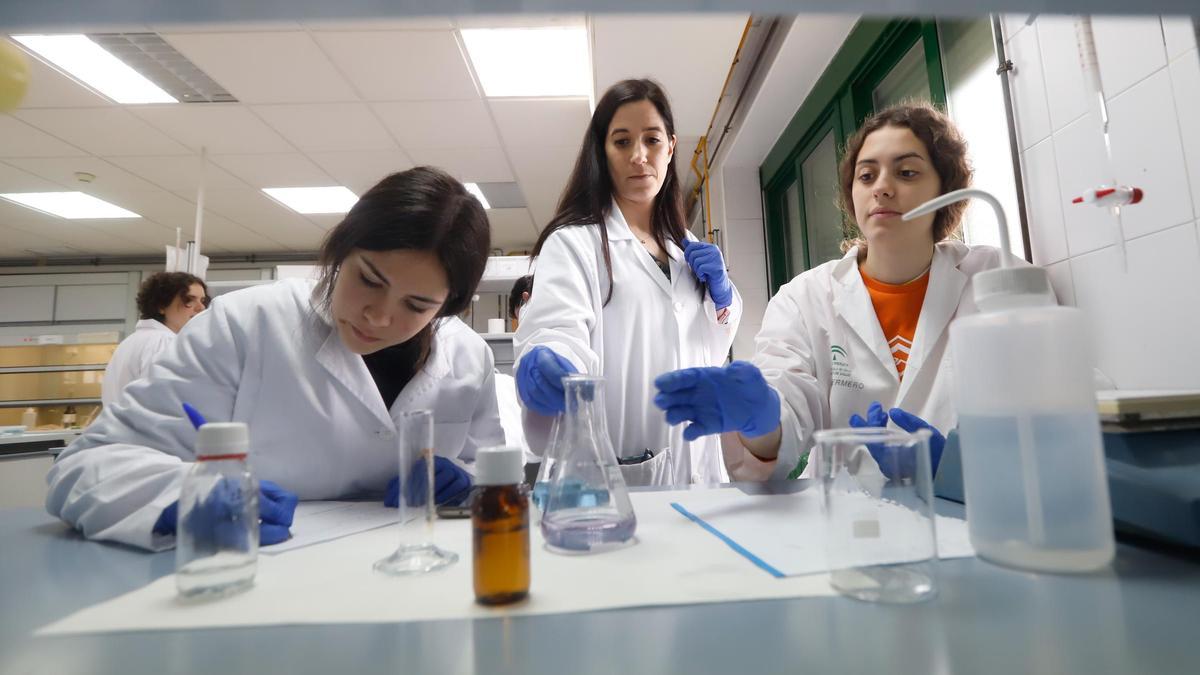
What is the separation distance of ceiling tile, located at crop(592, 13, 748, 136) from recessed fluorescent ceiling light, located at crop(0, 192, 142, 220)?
4.70m

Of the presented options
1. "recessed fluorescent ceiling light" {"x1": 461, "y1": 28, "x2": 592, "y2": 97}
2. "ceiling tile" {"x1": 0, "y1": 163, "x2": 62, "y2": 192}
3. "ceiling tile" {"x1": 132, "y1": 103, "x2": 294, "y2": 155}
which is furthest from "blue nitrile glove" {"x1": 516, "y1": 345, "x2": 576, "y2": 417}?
"ceiling tile" {"x1": 0, "y1": 163, "x2": 62, "y2": 192}

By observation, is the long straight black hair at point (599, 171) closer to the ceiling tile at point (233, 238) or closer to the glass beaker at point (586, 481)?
the glass beaker at point (586, 481)

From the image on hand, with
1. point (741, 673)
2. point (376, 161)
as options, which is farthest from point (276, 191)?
point (741, 673)

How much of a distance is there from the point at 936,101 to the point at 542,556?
210cm

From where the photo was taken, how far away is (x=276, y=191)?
490 centimetres

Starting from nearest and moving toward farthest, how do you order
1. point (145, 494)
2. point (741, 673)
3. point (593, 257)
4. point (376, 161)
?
point (741, 673), point (145, 494), point (593, 257), point (376, 161)

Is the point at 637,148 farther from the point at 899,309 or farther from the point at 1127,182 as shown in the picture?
the point at 1127,182

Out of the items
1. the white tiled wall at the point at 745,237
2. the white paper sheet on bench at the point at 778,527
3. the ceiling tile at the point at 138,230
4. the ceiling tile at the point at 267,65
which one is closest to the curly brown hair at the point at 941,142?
the white paper sheet on bench at the point at 778,527

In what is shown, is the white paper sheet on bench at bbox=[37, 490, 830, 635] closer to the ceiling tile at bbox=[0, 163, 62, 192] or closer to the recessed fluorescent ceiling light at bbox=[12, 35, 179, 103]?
the recessed fluorescent ceiling light at bbox=[12, 35, 179, 103]


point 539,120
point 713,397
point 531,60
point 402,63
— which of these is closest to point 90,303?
point 402,63

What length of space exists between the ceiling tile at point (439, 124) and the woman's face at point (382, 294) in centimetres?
286

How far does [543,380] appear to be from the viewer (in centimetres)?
105

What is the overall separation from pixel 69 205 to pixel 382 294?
5.98 meters

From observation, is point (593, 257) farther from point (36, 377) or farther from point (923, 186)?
point (36, 377)
